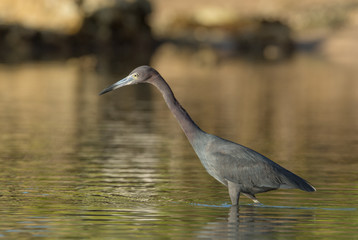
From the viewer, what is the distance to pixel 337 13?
3538 inches

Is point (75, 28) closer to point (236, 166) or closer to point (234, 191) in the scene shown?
point (234, 191)

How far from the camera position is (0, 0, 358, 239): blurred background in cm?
1138

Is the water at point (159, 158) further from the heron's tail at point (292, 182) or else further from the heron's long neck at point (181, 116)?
the heron's long neck at point (181, 116)

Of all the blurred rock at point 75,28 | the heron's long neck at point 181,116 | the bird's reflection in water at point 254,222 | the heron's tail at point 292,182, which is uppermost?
the blurred rock at point 75,28

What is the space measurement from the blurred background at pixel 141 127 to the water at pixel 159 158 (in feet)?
0.10

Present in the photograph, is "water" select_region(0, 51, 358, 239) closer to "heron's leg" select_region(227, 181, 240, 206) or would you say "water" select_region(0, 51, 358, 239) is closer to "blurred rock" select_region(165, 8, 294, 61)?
"heron's leg" select_region(227, 181, 240, 206)

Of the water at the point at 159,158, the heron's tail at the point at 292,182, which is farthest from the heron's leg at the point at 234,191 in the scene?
the heron's tail at the point at 292,182

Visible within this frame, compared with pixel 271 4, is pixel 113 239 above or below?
below

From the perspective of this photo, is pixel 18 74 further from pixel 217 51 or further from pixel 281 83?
pixel 217 51

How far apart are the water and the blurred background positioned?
32 millimetres

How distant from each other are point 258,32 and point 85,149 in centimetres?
5191

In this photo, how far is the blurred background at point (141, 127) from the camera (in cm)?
1138

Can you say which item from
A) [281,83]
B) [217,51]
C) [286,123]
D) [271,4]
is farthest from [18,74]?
[271,4]

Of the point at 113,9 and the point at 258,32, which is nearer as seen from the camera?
the point at 113,9
